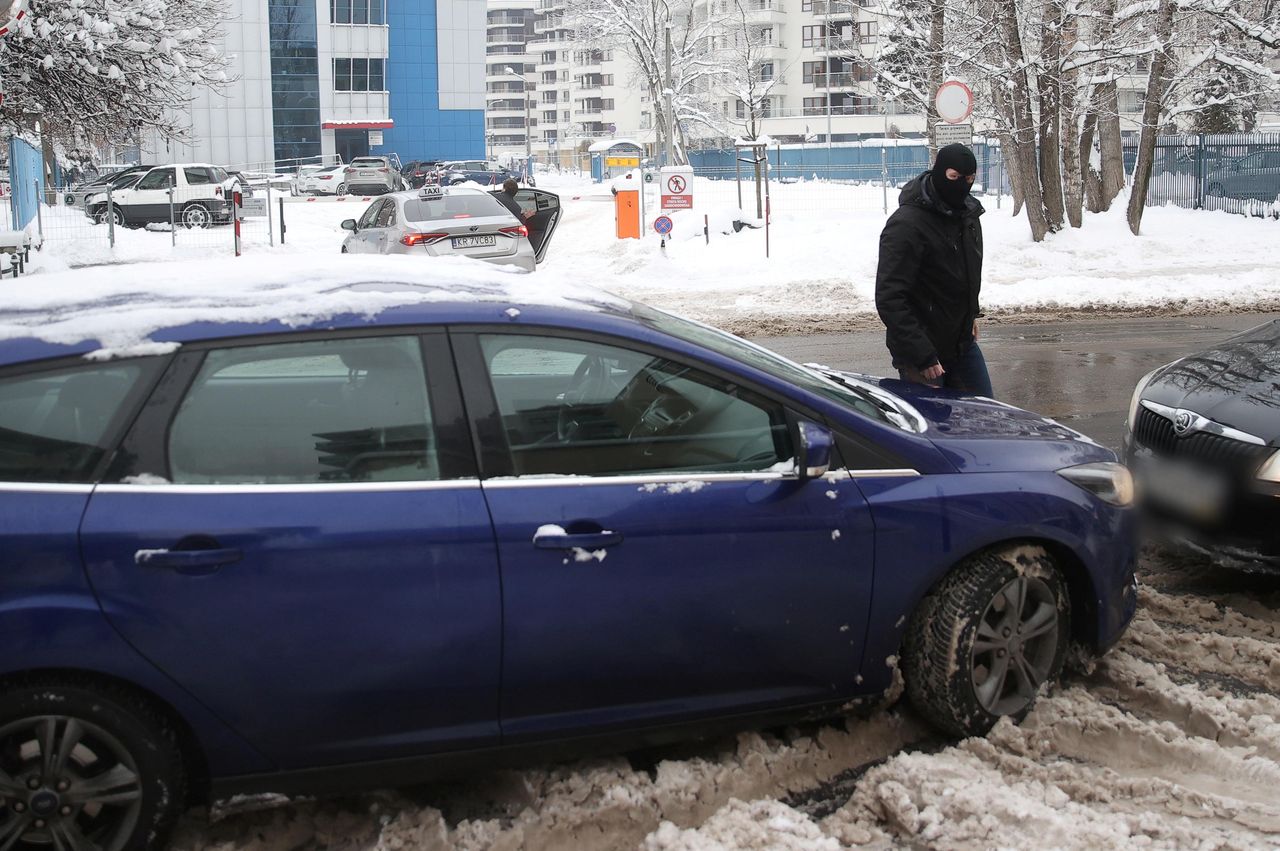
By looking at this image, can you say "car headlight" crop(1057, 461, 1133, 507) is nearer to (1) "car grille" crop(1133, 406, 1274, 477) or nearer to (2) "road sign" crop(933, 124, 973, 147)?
(1) "car grille" crop(1133, 406, 1274, 477)

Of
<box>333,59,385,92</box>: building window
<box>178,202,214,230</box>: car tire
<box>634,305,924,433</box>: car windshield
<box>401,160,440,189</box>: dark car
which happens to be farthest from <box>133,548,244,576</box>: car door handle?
<box>333,59,385,92</box>: building window

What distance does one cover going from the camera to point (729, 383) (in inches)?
151

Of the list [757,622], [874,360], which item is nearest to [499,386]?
[757,622]

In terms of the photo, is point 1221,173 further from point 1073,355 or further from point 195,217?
point 195,217

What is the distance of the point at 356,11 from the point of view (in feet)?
262

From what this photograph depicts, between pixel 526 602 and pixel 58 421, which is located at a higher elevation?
pixel 58 421

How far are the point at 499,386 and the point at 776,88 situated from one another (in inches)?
3584

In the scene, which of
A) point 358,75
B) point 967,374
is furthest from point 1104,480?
point 358,75

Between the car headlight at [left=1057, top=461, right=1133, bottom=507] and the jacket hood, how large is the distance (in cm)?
202

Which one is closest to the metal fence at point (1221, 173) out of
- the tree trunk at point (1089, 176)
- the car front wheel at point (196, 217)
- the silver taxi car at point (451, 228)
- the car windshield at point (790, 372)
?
the tree trunk at point (1089, 176)

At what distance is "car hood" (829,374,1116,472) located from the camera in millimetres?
4121

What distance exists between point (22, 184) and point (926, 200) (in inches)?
946

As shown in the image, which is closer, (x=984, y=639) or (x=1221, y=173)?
(x=984, y=639)

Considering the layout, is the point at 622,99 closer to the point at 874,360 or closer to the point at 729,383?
the point at 874,360
